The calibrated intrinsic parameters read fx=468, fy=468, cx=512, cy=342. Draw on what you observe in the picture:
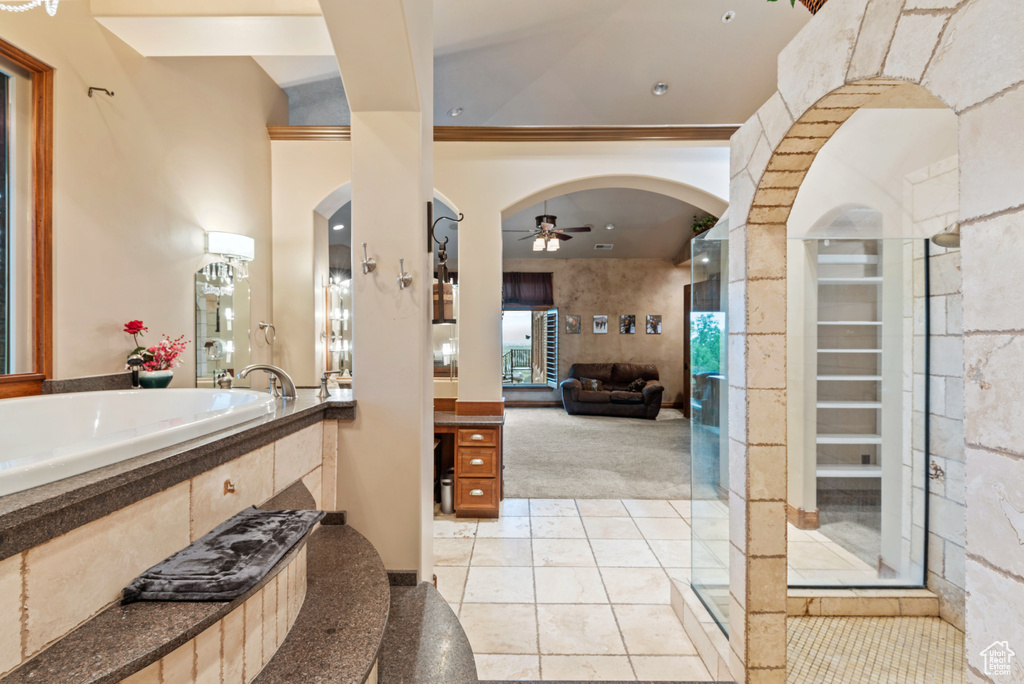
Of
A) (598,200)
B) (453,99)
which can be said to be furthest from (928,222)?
(598,200)

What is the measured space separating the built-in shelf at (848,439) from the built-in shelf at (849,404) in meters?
0.16

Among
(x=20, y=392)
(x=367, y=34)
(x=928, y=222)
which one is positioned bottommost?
(x=20, y=392)

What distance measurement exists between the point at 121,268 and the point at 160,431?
2260mm

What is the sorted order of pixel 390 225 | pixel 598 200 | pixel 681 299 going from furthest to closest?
1. pixel 681 299
2. pixel 598 200
3. pixel 390 225

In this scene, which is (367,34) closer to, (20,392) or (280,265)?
(20,392)

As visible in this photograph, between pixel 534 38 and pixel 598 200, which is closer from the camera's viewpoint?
pixel 534 38

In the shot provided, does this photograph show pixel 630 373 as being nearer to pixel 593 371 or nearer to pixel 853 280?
pixel 593 371

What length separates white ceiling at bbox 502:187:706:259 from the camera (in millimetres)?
7395

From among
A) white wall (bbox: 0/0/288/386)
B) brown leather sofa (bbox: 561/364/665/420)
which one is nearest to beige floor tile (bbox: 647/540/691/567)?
white wall (bbox: 0/0/288/386)

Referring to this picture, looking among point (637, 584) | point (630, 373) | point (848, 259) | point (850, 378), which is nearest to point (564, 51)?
point (848, 259)

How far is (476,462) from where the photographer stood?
142 inches

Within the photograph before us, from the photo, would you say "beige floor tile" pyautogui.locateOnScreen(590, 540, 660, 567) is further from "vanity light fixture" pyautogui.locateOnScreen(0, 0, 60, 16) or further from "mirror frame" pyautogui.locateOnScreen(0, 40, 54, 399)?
"vanity light fixture" pyautogui.locateOnScreen(0, 0, 60, 16)

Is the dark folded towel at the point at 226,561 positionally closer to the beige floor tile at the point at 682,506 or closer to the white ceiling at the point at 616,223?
the beige floor tile at the point at 682,506

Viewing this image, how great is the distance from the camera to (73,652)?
0.77m
